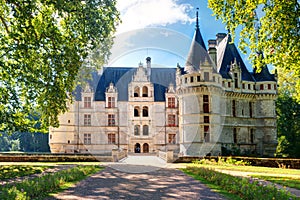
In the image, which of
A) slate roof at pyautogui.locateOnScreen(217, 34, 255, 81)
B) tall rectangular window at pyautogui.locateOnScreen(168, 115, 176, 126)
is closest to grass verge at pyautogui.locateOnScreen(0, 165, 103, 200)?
slate roof at pyautogui.locateOnScreen(217, 34, 255, 81)

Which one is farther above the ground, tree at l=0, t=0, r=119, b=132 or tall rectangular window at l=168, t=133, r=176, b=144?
tree at l=0, t=0, r=119, b=132

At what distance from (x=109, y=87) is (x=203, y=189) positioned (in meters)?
28.7

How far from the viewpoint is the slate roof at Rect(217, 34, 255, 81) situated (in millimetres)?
32531

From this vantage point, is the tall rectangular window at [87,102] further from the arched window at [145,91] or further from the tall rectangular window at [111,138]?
the arched window at [145,91]

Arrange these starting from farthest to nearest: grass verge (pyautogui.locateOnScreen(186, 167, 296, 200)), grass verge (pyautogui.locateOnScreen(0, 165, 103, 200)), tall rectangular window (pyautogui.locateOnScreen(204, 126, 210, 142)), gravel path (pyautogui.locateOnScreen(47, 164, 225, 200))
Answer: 1. tall rectangular window (pyautogui.locateOnScreen(204, 126, 210, 142))
2. gravel path (pyautogui.locateOnScreen(47, 164, 225, 200))
3. grass verge (pyautogui.locateOnScreen(186, 167, 296, 200))
4. grass verge (pyautogui.locateOnScreen(0, 165, 103, 200))

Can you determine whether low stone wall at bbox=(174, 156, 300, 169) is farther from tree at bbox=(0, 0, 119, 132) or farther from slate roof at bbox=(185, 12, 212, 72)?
tree at bbox=(0, 0, 119, 132)

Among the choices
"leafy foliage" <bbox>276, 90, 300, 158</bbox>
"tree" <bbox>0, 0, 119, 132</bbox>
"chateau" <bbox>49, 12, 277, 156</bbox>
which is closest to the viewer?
"tree" <bbox>0, 0, 119, 132</bbox>

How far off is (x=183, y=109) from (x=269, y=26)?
50.7 ft

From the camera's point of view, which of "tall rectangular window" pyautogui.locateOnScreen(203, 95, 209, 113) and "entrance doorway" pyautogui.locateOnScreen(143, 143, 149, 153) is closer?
"tall rectangular window" pyautogui.locateOnScreen(203, 95, 209, 113)

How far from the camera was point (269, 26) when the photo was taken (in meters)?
14.1

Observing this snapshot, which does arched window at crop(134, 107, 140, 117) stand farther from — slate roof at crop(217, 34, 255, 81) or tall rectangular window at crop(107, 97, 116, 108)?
slate roof at crop(217, 34, 255, 81)

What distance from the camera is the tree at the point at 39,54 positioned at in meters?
13.3

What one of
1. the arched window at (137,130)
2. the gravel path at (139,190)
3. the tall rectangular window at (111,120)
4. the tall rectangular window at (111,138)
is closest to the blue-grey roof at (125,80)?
the tall rectangular window at (111,120)

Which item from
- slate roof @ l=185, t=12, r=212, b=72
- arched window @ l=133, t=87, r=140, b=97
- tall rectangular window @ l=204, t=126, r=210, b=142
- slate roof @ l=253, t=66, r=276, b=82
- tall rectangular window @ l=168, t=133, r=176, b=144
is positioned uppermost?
slate roof @ l=185, t=12, r=212, b=72
